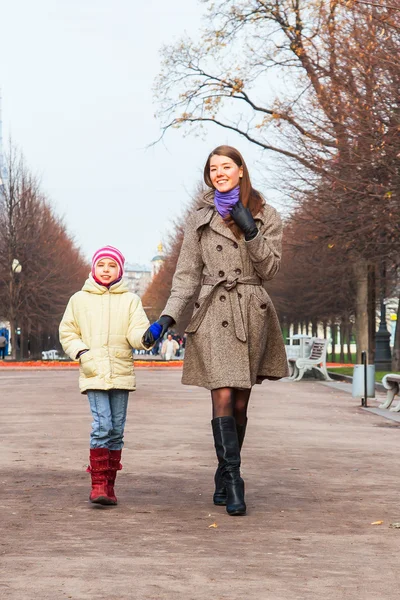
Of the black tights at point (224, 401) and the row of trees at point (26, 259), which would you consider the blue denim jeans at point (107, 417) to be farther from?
the row of trees at point (26, 259)

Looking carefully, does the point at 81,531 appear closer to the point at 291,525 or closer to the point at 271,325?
the point at 291,525

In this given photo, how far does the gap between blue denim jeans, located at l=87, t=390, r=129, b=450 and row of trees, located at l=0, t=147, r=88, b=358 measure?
43470 mm

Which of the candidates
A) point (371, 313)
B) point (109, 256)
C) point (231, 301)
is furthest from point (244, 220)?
point (371, 313)

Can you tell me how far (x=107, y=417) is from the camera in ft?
23.0

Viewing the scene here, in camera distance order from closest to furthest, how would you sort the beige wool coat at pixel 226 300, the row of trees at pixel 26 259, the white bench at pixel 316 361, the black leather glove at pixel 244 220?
the black leather glove at pixel 244 220
the beige wool coat at pixel 226 300
the white bench at pixel 316 361
the row of trees at pixel 26 259

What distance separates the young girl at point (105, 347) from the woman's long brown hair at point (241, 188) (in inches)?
27.7

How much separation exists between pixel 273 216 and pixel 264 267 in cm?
36

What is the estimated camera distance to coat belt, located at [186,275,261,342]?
6.79m

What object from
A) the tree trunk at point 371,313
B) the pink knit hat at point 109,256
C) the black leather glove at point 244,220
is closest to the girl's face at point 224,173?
the black leather glove at point 244,220

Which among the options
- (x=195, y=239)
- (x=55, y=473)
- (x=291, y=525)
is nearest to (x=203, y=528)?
(x=291, y=525)

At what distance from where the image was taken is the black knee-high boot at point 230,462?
6641mm

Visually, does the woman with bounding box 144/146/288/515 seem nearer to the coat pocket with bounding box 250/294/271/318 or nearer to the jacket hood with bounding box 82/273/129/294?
the coat pocket with bounding box 250/294/271/318

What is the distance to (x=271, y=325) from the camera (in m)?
7.02

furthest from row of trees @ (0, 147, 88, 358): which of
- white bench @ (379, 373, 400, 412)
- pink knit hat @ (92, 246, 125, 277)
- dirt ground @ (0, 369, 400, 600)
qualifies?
pink knit hat @ (92, 246, 125, 277)
